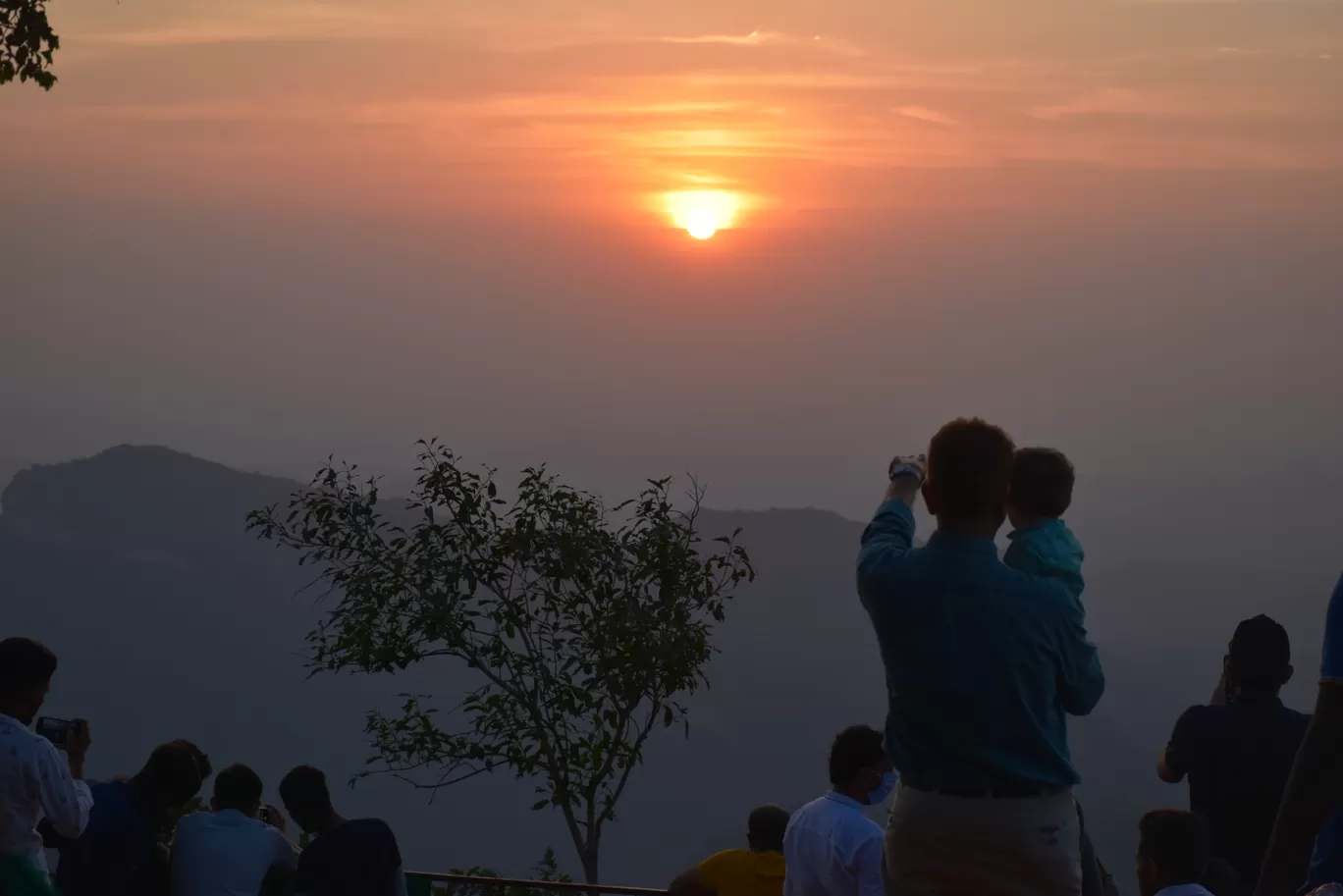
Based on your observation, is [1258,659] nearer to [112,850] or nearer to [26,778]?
[26,778]

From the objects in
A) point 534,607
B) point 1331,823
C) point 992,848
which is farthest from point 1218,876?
point 534,607

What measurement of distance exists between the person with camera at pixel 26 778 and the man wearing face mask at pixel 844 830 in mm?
2455

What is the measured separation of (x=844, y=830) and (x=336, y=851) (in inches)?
87.5

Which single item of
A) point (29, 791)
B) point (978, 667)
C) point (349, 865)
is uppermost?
point (978, 667)

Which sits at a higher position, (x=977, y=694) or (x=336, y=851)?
(x=977, y=694)

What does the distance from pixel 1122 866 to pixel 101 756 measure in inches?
3429

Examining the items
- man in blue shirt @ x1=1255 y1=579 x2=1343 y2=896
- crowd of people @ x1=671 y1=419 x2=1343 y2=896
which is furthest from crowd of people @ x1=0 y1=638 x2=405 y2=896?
man in blue shirt @ x1=1255 y1=579 x2=1343 y2=896

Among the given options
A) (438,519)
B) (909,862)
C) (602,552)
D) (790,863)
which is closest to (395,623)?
(438,519)

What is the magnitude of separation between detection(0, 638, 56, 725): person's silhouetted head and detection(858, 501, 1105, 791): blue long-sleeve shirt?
121 inches

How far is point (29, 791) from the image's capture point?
15.9 ft

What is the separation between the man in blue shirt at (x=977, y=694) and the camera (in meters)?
3.05

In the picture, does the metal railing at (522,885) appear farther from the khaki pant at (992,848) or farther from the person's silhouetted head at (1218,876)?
the khaki pant at (992,848)

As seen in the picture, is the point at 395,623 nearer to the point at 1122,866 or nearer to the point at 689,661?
the point at 689,661

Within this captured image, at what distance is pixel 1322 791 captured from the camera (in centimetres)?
212
